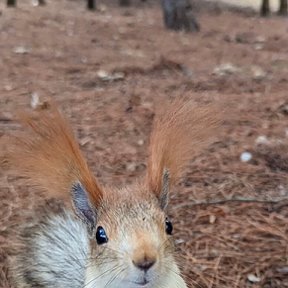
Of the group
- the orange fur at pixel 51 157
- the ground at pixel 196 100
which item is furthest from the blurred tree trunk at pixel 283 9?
the orange fur at pixel 51 157

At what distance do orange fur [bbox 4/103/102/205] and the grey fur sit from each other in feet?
0.73

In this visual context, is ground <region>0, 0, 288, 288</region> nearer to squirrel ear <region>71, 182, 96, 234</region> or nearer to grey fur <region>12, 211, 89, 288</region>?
grey fur <region>12, 211, 89, 288</region>

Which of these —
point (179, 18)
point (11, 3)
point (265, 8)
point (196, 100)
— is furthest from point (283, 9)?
point (196, 100)

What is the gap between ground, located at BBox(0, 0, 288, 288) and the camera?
2.91 metres

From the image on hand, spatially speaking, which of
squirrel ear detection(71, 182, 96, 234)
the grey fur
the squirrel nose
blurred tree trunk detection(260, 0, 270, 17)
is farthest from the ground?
blurred tree trunk detection(260, 0, 270, 17)

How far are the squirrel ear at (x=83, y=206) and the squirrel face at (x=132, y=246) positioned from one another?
0.18 feet

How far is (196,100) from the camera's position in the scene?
9.96 feet

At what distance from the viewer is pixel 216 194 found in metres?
3.27

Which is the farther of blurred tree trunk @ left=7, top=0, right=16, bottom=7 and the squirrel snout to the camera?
blurred tree trunk @ left=7, top=0, right=16, bottom=7

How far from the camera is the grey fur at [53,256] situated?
7.87 feet

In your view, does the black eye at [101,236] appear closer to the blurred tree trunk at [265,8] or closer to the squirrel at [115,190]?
the squirrel at [115,190]

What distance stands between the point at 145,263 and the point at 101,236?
0.25 m

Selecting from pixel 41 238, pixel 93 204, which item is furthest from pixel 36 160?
pixel 41 238

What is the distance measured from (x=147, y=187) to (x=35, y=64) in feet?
14.8
